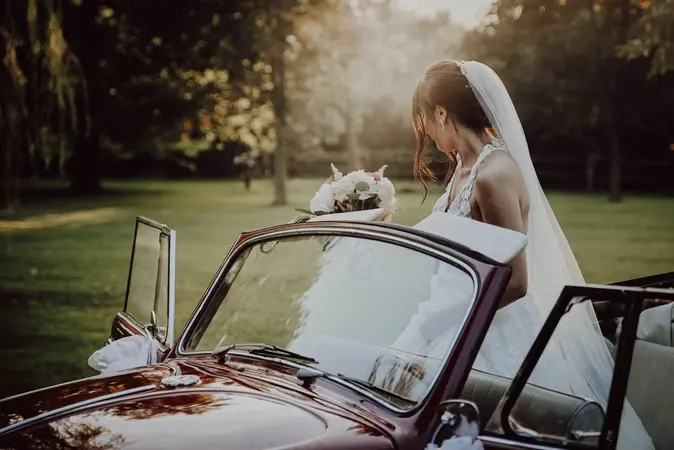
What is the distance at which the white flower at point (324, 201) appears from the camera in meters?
3.97

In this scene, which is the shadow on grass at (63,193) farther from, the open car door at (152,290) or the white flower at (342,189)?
the white flower at (342,189)

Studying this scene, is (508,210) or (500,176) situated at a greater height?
(500,176)

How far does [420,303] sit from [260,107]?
25.7m

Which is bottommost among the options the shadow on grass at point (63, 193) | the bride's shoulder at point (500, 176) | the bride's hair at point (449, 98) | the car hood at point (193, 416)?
the shadow on grass at point (63, 193)

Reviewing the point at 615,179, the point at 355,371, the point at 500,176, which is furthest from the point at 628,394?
the point at 615,179

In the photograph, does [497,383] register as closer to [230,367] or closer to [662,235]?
[230,367]

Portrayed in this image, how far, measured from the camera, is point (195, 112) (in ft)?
88.0

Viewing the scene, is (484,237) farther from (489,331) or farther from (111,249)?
(111,249)

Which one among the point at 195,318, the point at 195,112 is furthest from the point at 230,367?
the point at 195,112

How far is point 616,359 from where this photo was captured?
2166 millimetres

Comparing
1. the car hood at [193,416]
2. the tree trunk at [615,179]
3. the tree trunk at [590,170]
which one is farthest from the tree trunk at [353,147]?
the car hood at [193,416]

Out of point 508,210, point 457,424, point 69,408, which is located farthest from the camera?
point 508,210

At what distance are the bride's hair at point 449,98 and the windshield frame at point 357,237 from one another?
0.91m

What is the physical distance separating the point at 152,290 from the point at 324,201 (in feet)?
2.84
